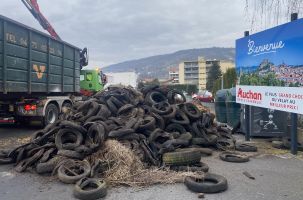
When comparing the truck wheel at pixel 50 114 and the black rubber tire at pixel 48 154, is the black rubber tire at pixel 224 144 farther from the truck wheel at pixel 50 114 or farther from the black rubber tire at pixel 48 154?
the truck wheel at pixel 50 114

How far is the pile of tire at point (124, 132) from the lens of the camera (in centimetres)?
699

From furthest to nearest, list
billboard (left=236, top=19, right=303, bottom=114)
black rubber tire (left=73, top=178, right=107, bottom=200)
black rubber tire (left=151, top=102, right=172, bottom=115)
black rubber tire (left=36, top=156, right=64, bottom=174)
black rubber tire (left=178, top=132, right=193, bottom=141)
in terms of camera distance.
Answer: black rubber tire (left=151, top=102, right=172, bottom=115), black rubber tire (left=178, top=132, right=193, bottom=141), billboard (left=236, top=19, right=303, bottom=114), black rubber tire (left=36, top=156, right=64, bottom=174), black rubber tire (left=73, top=178, right=107, bottom=200)

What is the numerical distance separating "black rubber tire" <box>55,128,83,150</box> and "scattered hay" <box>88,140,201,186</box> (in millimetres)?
544

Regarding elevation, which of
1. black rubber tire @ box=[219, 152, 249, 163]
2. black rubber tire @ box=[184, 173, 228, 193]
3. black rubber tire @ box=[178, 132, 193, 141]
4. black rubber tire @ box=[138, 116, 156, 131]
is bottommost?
black rubber tire @ box=[184, 173, 228, 193]

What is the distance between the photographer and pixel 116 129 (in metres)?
7.84

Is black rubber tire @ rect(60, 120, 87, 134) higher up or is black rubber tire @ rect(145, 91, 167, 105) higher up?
black rubber tire @ rect(145, 91, 167, 105)

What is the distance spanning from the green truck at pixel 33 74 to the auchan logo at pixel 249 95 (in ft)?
22.1

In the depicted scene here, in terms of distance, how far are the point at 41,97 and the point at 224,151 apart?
7.48 m

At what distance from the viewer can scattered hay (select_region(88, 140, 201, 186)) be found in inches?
237

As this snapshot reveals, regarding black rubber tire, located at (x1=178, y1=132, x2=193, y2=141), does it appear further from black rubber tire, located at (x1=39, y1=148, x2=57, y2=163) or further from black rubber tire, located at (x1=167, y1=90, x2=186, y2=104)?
black rubber tire, located at (x1=39, y1=148, x2=57, y2=163)

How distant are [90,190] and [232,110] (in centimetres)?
870

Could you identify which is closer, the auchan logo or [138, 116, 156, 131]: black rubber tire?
[138, 116, 156, 131]: black rubber tire

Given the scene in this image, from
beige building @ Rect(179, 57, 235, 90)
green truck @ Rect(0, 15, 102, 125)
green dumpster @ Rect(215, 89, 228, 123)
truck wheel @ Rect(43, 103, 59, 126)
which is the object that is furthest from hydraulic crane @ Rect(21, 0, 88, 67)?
beige building @ Rect(179, 57, 235, 90)

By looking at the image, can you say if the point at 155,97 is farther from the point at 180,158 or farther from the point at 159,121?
the point at 180,158
